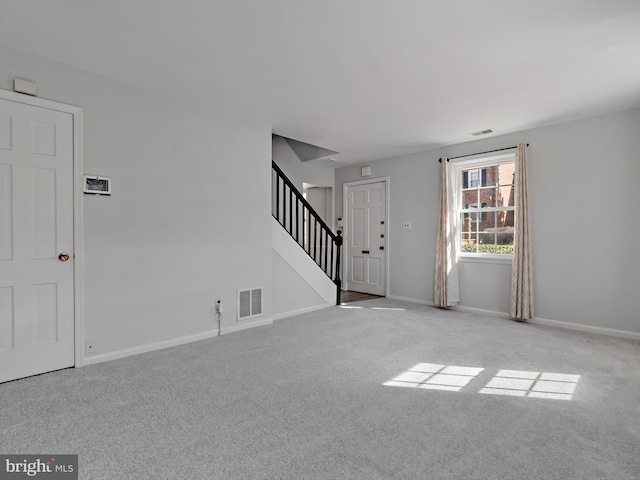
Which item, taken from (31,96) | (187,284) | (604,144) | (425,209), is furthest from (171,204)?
(604,144)

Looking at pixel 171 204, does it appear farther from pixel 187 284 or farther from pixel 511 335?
pixel 511 335

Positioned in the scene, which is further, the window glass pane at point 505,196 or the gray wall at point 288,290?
the window glass pane at point 505,196

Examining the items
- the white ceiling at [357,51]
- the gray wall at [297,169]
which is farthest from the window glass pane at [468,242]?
the gray wall at [297,169]

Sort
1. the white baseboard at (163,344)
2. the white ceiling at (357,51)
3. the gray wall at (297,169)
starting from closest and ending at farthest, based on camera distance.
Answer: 1. the white ceiling at (357,51)
2. the white baseboard at (163,344)
3. the gray wall at (297,169)

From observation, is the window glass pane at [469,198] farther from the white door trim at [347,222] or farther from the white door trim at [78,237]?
the white door trim at [78,237]

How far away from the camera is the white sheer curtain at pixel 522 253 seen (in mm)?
4461

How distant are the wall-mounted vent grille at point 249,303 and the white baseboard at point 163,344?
11 centimetres

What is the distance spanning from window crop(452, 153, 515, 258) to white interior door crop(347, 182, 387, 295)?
56.3 inches

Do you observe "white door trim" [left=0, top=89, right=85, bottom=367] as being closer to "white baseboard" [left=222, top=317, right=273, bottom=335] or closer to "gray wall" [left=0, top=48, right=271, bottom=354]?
"gray wall" [left=0, top=48, right=271, bottom=354]

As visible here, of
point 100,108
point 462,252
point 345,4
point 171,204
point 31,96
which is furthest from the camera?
point 462,252

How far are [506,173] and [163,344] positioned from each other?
16.3 ft

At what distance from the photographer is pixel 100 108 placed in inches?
121

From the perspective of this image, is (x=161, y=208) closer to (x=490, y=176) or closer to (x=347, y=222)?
(x=347, y=222)

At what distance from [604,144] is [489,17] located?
9.39 feet
